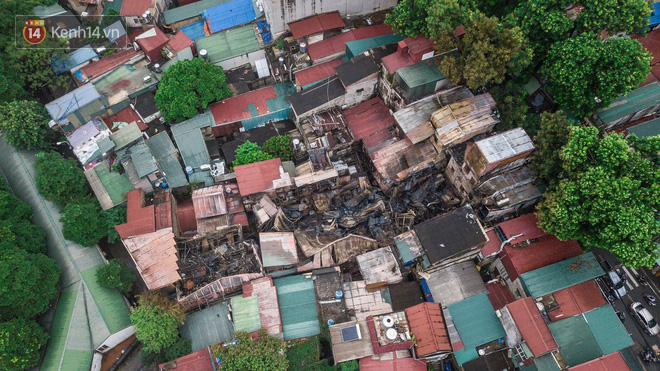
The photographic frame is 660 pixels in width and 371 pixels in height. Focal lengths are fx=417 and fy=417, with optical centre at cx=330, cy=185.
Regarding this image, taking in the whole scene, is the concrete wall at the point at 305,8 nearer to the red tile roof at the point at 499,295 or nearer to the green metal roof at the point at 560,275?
the red tile roof at the point at 499,295

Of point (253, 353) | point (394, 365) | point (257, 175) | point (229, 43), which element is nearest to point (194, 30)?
point (229, 43)

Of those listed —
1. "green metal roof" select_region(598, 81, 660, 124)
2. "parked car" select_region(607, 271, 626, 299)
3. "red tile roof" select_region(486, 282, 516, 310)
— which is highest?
"green metal roof" select_region(598, 81, 660, 124)

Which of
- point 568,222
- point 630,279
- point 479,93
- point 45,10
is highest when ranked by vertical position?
point 45,10

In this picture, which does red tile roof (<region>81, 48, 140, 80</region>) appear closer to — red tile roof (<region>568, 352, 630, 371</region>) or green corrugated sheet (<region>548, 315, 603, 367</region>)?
green corrugated sheet (<region>548, 315, 603, 367</region>)

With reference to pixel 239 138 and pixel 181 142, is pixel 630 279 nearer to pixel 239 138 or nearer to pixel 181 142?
pixel 239 138

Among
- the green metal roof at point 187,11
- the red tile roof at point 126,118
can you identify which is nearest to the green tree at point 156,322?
the red tile roof at point 126,118

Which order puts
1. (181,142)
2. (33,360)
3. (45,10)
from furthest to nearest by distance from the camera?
1. (45,10)
2. (181,142)
3. (33,360)

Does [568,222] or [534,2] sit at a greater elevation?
[534,2]

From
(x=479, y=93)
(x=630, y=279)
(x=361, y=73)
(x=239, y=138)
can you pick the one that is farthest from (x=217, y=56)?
(x=630, y=279)

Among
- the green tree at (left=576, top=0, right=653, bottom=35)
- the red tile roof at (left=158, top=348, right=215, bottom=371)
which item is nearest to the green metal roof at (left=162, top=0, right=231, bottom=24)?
the red tile roof at (left=158, top=348, right=215, bottom=371)
